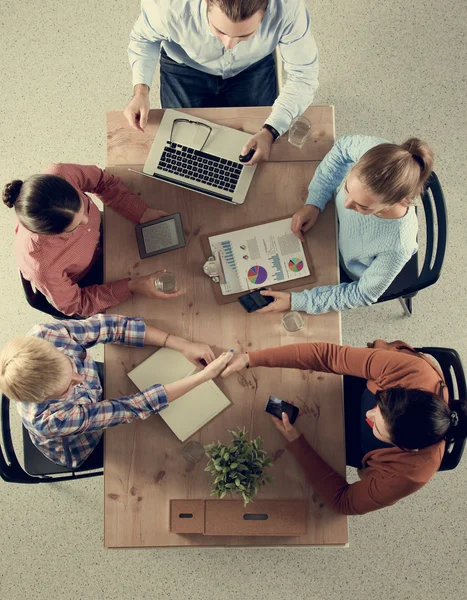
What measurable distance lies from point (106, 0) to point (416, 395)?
2.59 meters

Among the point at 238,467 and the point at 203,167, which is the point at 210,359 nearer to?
the point at 238,467

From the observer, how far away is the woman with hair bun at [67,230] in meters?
1.62

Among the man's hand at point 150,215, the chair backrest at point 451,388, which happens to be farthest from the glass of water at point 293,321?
the man's hand at point 150,215

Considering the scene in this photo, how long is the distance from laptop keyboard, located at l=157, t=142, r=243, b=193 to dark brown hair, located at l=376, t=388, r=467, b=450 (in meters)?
0.89

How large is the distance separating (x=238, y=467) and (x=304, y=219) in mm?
847

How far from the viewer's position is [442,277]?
8.72 feet

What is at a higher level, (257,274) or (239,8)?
(239,8)

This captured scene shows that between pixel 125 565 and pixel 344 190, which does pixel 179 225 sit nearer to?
pixel 344 190

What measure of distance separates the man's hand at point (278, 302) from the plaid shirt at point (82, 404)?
0.42 metres

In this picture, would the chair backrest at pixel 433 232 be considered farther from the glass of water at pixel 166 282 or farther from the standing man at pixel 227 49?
the glass of water at pixel 166 282

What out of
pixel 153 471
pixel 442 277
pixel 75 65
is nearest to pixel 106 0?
pixel 75 65

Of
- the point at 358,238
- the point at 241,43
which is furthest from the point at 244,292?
the point at 241,43

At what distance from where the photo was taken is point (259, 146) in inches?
72.9

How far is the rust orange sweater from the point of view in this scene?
1645 mm
